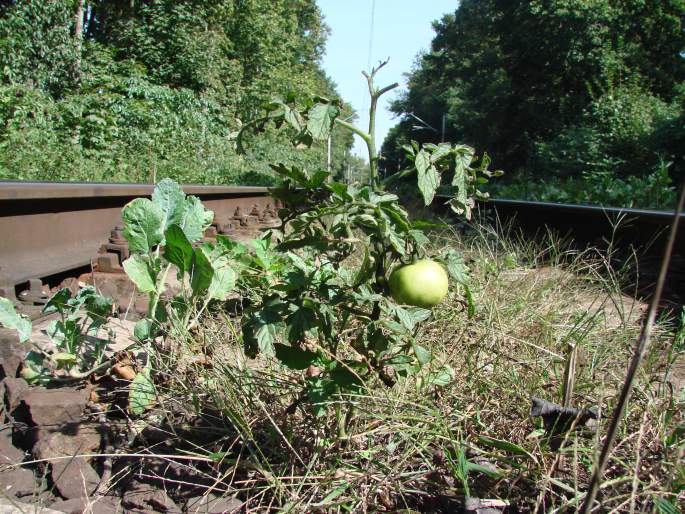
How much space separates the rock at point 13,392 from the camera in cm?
164

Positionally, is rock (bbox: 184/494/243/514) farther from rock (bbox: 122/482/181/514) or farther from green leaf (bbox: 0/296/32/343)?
green leaf (bbox: 0/296/32/343)

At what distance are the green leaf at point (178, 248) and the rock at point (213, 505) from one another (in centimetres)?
75

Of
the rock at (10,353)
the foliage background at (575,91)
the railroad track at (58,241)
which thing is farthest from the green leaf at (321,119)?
the foliage background at (575,91)

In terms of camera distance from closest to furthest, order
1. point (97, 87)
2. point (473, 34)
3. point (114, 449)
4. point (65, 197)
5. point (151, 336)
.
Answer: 1. point (114, 449)
2. point (151, 336)
3. point (65, 197)
4. point (97, 87)
5. point (473, 34)

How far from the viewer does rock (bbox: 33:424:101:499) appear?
1.38 m

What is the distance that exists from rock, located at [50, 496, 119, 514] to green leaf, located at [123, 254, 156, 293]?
2.40 ft

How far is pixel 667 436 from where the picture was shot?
1.37 m

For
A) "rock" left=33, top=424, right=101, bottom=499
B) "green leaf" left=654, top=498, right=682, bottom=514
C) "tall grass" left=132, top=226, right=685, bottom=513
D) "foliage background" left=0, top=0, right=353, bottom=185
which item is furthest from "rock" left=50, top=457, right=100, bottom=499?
"foliage background" left=0, top=0, right=353, bottom=185

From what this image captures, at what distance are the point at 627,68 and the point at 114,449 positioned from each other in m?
32.5

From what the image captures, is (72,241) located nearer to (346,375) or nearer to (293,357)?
(293,357)

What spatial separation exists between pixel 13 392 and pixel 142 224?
0.65 m

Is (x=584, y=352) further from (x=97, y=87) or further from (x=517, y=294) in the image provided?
(x=97, y=87)

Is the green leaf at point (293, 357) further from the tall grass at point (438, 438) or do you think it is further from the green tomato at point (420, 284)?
the green tomato at point (420, 284)

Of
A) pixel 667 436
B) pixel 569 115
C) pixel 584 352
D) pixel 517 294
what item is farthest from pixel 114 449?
pixel 569 115
